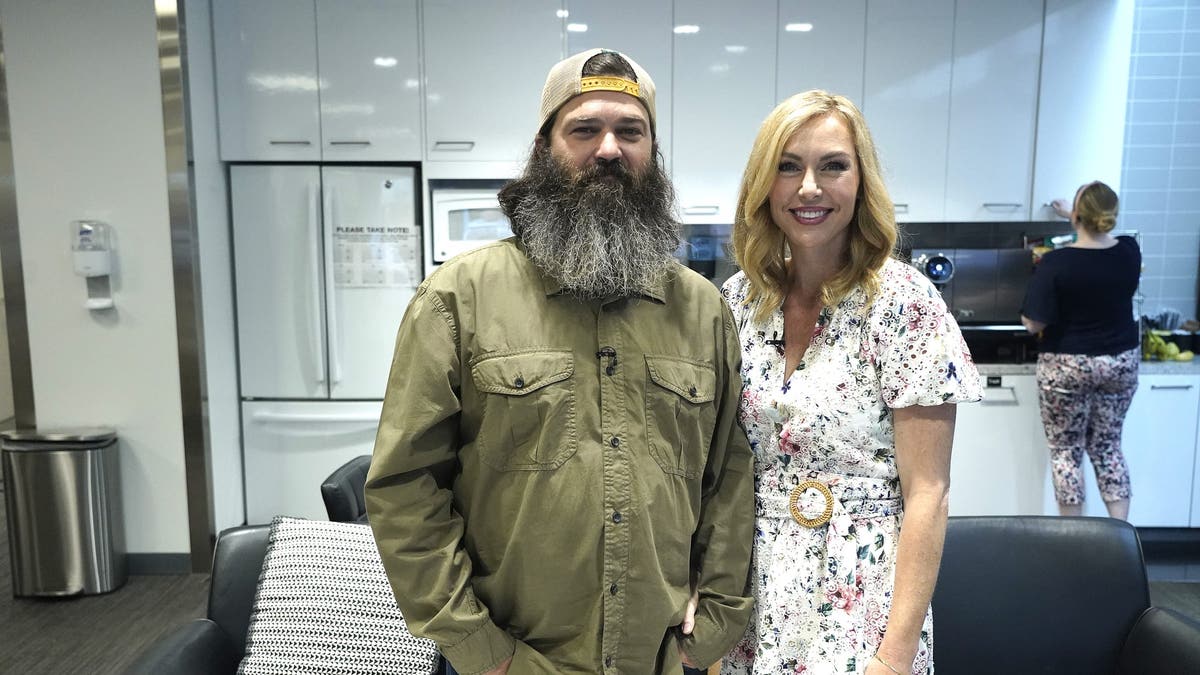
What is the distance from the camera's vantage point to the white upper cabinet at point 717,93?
11.1 ft

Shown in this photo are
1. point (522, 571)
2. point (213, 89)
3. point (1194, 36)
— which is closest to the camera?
point (522, 571)

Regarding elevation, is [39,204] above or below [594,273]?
above

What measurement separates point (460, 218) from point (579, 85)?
7.72 ft

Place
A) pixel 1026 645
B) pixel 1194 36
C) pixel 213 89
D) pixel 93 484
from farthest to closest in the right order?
pixel 1194 36
pixel 213 89
pixel 93 484
pixel 1026 645

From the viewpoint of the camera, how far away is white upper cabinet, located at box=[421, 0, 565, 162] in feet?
10.9

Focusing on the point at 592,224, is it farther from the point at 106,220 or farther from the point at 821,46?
the point at 106,220

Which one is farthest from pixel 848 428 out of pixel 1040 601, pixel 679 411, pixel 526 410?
pixel 1040 601

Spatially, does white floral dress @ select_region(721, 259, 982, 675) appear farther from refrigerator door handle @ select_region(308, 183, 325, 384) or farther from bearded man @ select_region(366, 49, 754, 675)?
refrigerator door handle @ select_region(308, 183, 325, 384)

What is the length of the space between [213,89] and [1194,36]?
4.77 m

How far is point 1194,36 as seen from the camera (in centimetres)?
366

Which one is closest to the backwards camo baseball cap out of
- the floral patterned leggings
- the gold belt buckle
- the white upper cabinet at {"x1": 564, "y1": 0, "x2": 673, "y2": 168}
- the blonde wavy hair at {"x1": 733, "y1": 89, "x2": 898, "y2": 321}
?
the blonde wavy hair at {"x1": 733, "y1": 89, "x2": 898, "y2": 321}

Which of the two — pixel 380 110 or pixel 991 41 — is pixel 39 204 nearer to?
pixel 380 110

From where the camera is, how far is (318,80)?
3326 millimetres

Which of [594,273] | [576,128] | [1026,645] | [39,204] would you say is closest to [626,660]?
A: [594,273]
